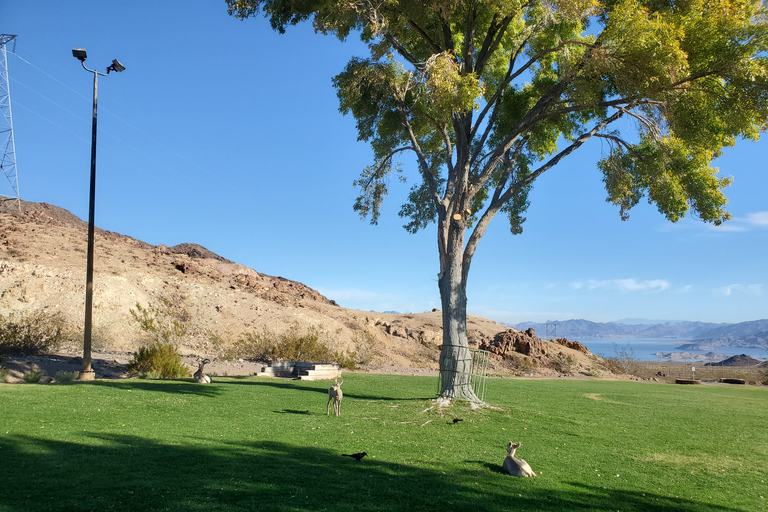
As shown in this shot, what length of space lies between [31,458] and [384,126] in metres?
12.0

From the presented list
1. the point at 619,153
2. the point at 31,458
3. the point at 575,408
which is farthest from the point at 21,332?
the point at 619,153

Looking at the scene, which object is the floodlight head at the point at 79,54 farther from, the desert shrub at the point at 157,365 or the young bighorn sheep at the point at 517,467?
the young bighorn sheep at the point at 517,467

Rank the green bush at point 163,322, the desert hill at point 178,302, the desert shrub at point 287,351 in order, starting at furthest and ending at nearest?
the green bush at point 163,322 → the desert hill at point 178,302 → the desert shrub at point 287,351

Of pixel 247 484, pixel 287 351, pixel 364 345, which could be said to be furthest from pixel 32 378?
pixel 364 345

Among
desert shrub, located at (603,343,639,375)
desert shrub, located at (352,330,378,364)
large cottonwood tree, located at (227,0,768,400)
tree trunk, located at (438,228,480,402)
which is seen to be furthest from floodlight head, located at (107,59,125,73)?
desert shrub, located at (603,343,639,375)

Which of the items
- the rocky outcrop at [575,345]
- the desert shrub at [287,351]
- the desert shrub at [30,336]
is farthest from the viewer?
the rocky outcrop at [575,345]

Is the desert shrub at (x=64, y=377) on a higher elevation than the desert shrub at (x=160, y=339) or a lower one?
lower

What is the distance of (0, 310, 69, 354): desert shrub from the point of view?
19.8 metres

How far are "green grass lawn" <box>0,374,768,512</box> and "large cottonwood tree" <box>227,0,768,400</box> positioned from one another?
3.26 metres

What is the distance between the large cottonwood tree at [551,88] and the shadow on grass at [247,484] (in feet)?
20.4

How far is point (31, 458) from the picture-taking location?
6.07m

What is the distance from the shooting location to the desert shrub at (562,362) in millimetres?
29516

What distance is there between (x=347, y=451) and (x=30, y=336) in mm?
18699

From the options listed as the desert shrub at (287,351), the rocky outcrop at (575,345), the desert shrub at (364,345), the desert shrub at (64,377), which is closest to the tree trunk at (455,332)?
the desert shrub at (64,377)
